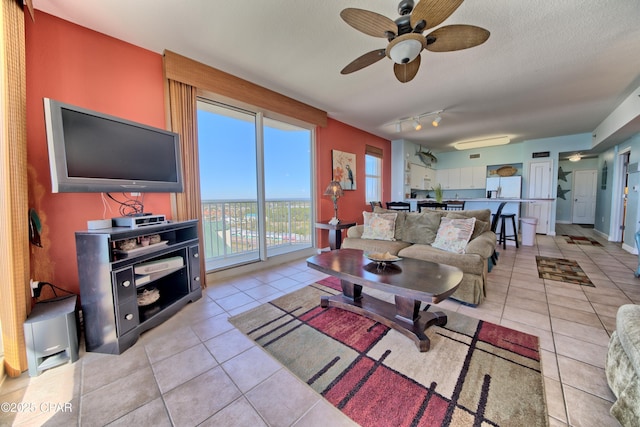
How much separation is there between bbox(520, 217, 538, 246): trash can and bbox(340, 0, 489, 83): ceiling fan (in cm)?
475

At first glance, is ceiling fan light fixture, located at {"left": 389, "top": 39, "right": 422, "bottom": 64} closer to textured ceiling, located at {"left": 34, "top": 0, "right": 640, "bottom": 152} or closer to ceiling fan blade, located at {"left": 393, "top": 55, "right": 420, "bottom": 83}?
ceiling fan blade, located at {"left": 393, "top": 55, "right": 420, "bottom": 83}

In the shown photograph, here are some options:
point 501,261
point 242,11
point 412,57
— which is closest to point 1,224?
point 242,11

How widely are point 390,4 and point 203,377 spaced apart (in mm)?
2959

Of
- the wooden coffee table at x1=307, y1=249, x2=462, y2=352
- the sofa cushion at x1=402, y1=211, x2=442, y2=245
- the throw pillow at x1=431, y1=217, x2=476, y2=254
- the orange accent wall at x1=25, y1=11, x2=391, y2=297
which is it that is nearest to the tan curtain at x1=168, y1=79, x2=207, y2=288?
the orange accent wall at x1=25, y1=11, x2=391, y2=297

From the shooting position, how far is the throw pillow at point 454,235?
8.67ft

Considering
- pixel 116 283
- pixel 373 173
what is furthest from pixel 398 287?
pixel 373 173

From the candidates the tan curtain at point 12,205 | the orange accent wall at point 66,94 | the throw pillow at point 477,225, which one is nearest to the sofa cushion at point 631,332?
the throw pillow at point 477,225

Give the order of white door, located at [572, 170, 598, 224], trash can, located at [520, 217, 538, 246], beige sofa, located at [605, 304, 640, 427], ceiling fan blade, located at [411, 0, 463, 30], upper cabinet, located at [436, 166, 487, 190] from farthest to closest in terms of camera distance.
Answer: white door, located at [572, 170, 598, 224] → upper cabinet, located at [436, 166, 487, 190] → trash can, located at [520, 217, 538, 246] → ceiling fan blade, located at [411, 0, 463, 30] → beige sofa, located at [605, 304, 640, 427]

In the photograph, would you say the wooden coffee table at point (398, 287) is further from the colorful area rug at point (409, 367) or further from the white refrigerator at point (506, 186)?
the white refrigerator at point (506, 186)

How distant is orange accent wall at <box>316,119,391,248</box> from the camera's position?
14.2ft

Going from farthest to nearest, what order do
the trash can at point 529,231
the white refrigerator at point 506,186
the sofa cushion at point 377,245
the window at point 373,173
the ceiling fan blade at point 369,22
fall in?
the white refrigerator at point 506,186
the window at point 373,173
the trash can at point 529,231
the sofa cushion at point 377,245
the ceiling fan blade at point 369,22

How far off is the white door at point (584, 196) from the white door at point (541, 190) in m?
3.07

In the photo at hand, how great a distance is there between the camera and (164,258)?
7.35ft

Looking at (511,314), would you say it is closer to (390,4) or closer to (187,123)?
(390,4)
